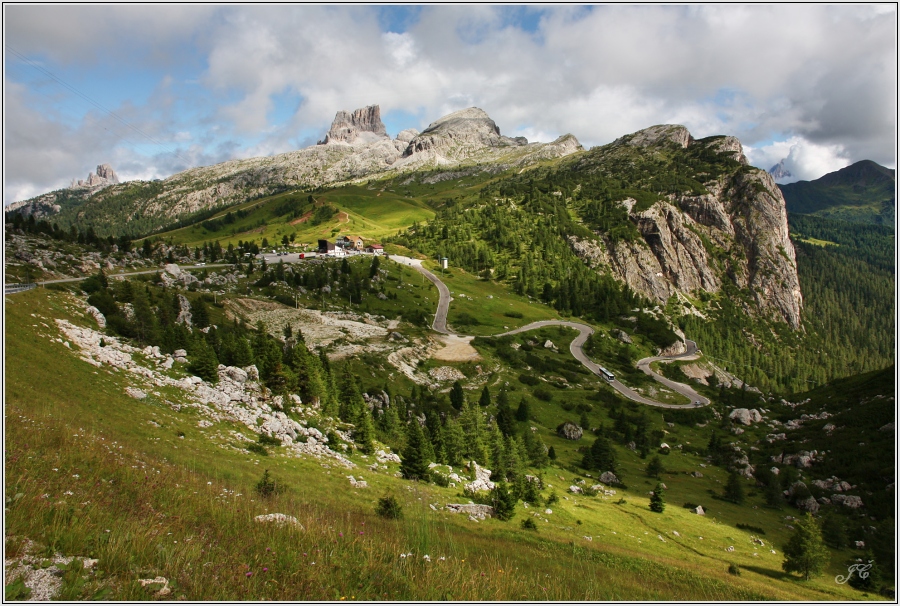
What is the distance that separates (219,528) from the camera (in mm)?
9266

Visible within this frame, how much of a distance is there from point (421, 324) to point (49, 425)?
351 ft

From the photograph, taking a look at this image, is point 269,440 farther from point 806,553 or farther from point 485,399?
point 485,399

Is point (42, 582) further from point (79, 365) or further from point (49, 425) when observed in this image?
point (79, 365)

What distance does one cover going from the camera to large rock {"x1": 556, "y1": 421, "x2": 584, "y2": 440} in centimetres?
8181

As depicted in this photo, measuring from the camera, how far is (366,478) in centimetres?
3036

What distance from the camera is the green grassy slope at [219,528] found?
7523 mm

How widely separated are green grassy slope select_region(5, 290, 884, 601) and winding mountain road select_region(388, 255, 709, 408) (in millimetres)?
88551

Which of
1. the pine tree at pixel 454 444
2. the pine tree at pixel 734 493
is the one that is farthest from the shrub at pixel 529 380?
the pine tree at pixel 454 444

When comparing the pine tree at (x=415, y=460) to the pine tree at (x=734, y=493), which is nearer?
the pine tree at (x=415, y=460)

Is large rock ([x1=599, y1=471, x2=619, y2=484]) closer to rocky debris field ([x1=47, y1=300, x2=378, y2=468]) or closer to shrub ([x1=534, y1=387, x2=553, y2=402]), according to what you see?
shrub ([x1=534, y1=387, x2=553, y2=402])

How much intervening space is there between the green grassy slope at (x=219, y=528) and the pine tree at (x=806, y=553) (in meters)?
10.0

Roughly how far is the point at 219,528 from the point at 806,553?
150ft

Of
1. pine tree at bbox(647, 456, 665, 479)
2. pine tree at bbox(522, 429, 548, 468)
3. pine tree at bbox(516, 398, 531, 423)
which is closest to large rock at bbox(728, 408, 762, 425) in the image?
pine tree at bbox(647, 456, 665, 479)

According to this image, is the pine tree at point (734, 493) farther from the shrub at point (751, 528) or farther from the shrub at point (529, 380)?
the shrub at point (529, 380)
